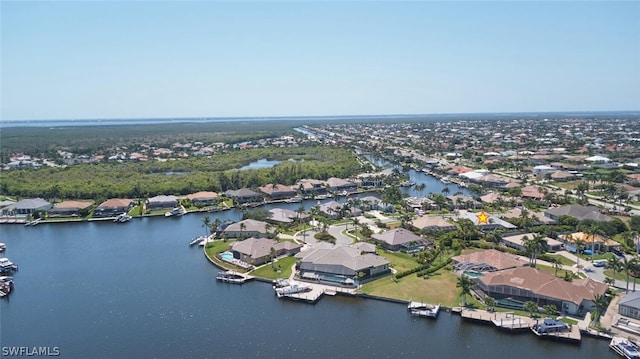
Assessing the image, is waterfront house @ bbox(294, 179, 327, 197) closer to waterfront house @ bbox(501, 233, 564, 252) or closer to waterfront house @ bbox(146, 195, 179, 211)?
waterfront house @ bbox(146, 195, 179, 211)

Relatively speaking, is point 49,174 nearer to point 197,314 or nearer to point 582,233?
point 197,314

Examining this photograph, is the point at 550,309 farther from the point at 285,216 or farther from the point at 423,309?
the point at 285,216

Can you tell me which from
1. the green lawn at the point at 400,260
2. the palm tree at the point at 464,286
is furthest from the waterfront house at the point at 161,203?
the palm tree at the point at 464,286

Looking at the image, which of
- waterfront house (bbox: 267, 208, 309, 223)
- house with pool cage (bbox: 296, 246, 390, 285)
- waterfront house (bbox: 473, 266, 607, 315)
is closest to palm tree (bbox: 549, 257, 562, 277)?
waterfront house (bbox: 473, 266, 607, 315)

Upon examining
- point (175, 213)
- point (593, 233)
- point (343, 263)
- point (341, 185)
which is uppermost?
point (593, 233)

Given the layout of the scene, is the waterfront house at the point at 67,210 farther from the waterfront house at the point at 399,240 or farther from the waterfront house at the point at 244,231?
the waterfront house at the point at 399,240

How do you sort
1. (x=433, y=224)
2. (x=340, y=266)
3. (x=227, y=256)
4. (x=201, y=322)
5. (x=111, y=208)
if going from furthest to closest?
(x=111, y=208) → (x=433, y=224) → (x=227, y=256) → (x=340, y=266) → (x=201, y=322)

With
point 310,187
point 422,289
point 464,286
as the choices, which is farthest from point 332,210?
point 464,286
